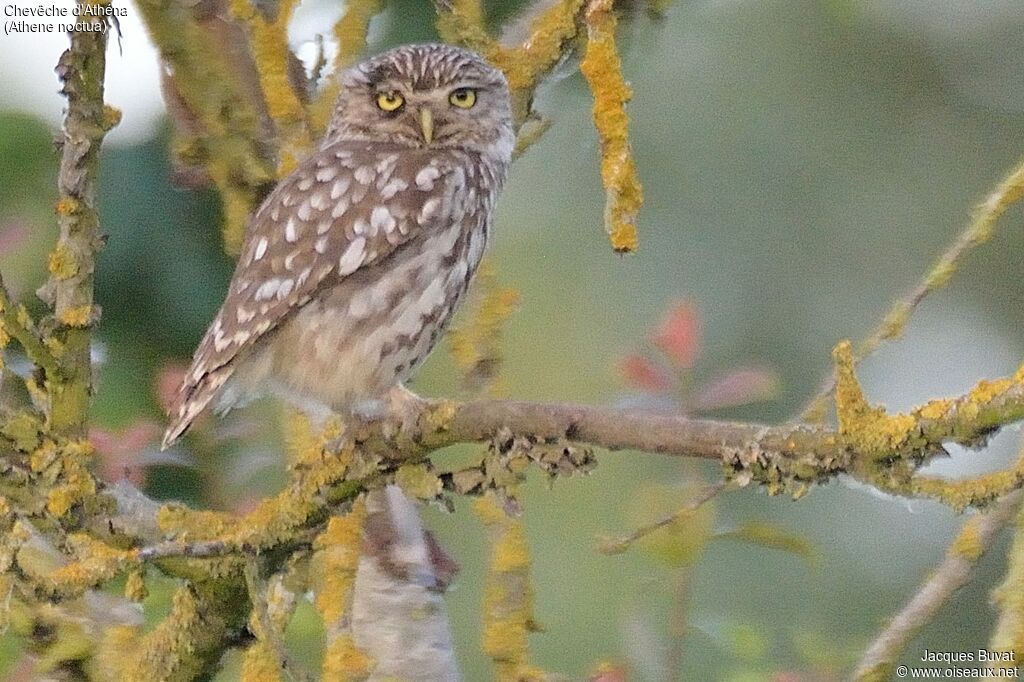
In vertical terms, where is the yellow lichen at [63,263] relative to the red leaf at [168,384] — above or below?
above

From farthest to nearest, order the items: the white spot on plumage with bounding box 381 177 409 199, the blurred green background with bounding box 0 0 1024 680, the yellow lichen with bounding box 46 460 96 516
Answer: the blurred green background with bounding box 0 0 1024 680 < the white spot on plumage with bounding box 381 177 409 199 < the yellow lichen with bounding box 46 460 96 516

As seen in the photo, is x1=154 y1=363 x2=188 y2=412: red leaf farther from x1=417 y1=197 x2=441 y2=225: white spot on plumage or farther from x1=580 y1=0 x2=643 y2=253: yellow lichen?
x1=580 y1=0 x2=643 y2=253: yellow lichen

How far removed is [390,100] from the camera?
3.00 m

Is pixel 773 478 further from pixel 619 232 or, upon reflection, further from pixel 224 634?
pixel 224 634

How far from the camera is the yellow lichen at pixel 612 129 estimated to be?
1631 millimetres

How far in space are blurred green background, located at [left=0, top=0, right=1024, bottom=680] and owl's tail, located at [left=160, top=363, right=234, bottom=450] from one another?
752 mm

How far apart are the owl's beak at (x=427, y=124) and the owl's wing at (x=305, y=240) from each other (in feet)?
0.90

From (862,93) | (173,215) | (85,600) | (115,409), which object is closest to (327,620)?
(85,600)

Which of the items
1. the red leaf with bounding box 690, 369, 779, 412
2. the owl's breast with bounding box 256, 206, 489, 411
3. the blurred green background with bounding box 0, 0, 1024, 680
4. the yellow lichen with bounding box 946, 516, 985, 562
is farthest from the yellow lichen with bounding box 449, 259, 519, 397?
the blurred green background with bounding box 0, 0, 1024, 680

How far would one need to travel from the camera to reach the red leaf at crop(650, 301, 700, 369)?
2307 millimetres

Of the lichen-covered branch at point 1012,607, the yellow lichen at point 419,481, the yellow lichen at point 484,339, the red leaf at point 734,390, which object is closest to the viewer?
the lichen-covered branch at point 1012,607

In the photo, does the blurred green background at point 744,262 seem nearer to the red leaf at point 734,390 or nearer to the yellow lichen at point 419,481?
the red leaf at point 734,390

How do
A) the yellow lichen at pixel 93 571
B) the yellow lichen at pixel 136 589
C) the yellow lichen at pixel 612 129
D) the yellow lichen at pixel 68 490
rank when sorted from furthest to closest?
1. the yellow lichen at pixel 136 589
2. the yellow lichen at pixel 68 490
3. the yellow lichen at pixel 93 571
4. the yellow lichen at pixel 612 129

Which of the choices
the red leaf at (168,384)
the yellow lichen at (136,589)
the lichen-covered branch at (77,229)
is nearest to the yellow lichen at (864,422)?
the lichen-covered branch at (77,229)
